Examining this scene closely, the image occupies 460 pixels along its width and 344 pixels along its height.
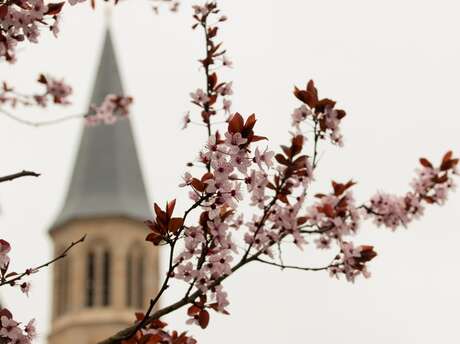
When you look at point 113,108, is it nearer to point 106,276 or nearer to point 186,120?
point 186,120

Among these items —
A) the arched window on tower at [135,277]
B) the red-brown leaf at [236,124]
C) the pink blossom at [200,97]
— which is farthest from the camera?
the arched window on tower at [135,277]

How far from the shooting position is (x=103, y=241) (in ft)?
120

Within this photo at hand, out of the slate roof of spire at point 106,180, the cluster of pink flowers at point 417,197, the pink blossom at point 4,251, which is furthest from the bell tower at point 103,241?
the pink blossom at point 4,251

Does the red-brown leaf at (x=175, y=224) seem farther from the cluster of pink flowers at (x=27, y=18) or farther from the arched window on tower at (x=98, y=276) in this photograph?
the arched window on tower at (x=98, y=276)

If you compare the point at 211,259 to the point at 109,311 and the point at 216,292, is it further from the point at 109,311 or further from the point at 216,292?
the point at 109,311

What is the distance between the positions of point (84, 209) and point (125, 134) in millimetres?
3173

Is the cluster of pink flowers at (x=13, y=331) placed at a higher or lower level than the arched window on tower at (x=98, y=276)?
lower

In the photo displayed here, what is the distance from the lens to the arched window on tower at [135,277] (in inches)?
1417

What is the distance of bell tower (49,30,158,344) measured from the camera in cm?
3534

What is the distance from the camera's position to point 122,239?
3628 centimetres

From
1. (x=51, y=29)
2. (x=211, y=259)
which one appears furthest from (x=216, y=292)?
(x=51, y=29)

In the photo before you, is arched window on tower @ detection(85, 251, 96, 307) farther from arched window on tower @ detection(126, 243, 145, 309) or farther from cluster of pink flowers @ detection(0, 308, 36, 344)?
cluster of pink flowers @ detection(0, 308, 36, 344)

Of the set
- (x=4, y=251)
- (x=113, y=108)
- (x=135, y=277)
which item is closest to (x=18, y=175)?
(x=4, y=251)

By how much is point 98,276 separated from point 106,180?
12.4 ft
